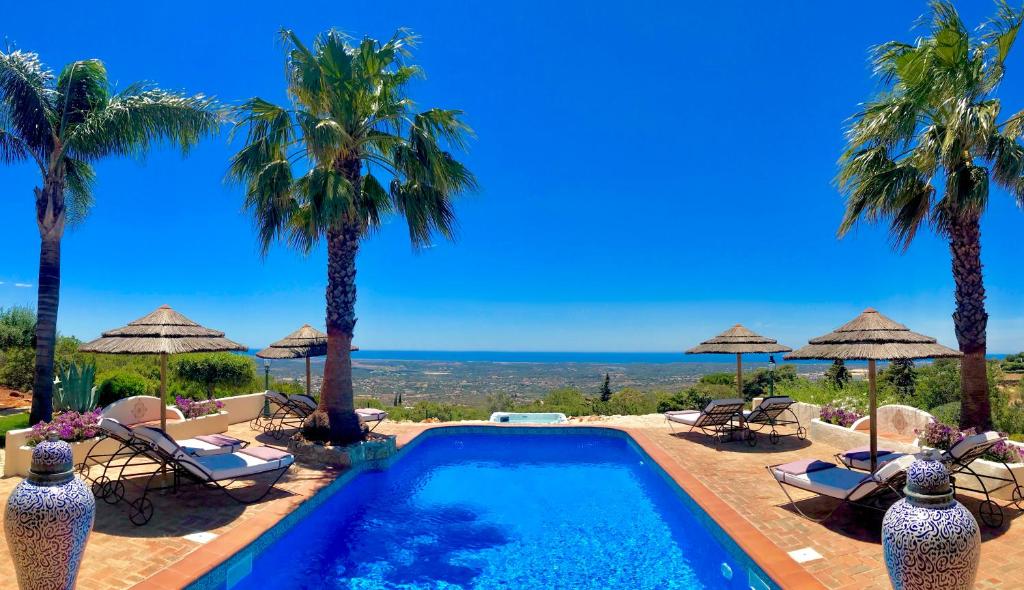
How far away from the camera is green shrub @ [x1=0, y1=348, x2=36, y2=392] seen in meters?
16.1

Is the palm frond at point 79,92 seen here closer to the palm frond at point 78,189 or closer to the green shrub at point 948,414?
the palm frond at point 78,189

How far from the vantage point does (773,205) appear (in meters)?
29.3

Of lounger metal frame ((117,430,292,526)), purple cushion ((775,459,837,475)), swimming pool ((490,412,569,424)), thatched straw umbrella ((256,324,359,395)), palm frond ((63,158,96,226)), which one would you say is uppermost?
palm frond ((63,158,96,226))

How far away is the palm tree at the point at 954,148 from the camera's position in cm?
751

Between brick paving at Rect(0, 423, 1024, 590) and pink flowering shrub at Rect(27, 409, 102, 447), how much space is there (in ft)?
2.04

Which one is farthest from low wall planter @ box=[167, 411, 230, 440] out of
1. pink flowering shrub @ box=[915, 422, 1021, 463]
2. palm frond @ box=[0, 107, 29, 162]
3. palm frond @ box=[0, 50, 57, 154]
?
pink flowering shrub @ box=[915, 422, 1021, 463]

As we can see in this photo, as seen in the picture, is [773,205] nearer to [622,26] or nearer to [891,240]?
[622,26]

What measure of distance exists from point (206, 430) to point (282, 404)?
5.18ft

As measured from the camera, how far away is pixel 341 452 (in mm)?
8641

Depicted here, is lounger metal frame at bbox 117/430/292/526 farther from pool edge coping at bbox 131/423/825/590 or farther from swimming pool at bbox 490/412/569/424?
swimming pool at bbox 490/412/569/424

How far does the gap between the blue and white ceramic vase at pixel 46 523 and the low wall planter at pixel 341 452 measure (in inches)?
211

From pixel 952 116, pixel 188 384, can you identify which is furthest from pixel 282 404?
pixel 952 116

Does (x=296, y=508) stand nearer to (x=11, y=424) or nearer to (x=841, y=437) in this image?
(x=11, y=424)

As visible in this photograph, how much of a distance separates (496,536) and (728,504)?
9.70 ft
